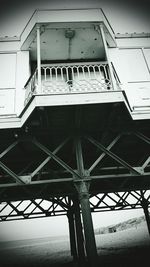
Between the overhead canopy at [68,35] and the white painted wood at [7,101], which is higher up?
the overhead canopy at [68,35]

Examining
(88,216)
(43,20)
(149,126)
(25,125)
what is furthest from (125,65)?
(88,216)

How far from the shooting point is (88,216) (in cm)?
487

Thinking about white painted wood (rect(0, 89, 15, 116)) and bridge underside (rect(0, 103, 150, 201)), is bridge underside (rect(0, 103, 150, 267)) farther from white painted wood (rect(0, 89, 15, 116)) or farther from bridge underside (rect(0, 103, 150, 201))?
white painted wood (rect(0, 89, 15, 116))

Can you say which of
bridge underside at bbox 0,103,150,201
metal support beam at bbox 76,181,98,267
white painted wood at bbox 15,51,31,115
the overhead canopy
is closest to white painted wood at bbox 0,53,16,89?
white painted wood at bbox 15,51,31,115

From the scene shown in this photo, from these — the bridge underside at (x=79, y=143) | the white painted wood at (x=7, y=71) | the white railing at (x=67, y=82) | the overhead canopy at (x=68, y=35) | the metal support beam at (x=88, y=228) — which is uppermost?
the overhead canopy at (x=68, y=35)

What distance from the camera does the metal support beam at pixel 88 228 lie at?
4.60 metres

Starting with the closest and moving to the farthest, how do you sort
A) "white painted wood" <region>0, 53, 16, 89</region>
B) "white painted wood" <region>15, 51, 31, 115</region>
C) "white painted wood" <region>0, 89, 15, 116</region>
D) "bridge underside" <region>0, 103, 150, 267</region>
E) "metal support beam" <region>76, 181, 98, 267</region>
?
"metal support beam" <region>76, 181, 98, 267</region>
"bridge underside" <region>0, 103, 150, 267</region>
"white painted wood" <region>0, 89, 15, 116</region>
"white painted wood" <region>15, 51, 31, 115</region>
"white painted wood" <region>0, 53, 16, 89</region>

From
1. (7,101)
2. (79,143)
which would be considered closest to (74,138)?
(79,143)

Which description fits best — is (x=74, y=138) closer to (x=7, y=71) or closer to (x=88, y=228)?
(x=88, y=228)

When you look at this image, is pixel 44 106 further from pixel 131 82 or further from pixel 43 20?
pixel 131 82

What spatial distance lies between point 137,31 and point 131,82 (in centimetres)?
270

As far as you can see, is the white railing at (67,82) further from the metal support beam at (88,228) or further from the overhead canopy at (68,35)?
the metal support beam at (88,228)

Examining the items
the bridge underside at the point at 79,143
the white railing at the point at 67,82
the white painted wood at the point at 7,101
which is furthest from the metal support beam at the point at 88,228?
the white painted wood at the point at 7,101

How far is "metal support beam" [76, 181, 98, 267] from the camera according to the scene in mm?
4602
